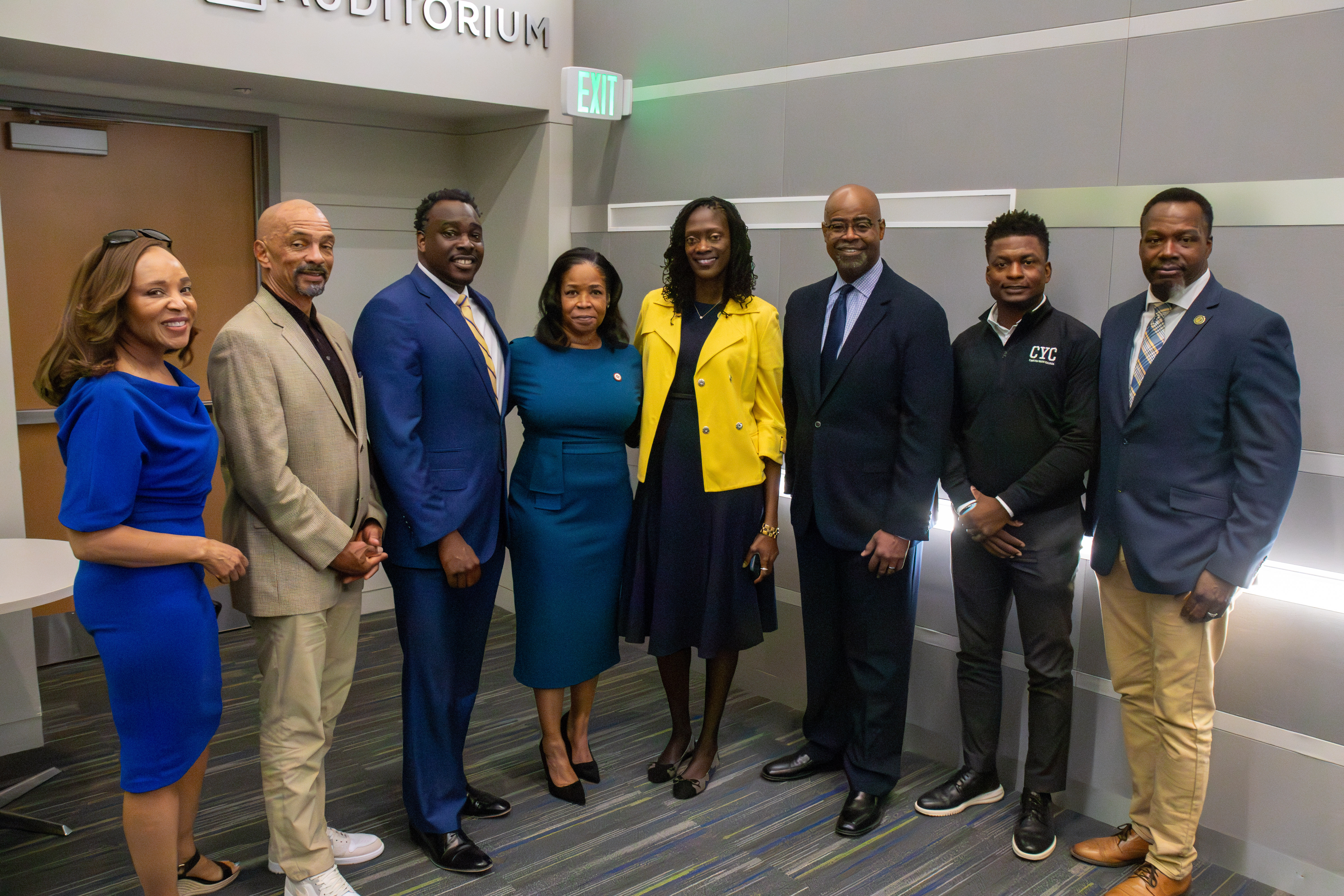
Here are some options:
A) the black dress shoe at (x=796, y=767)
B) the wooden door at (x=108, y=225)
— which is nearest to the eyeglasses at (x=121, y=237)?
the wooden door at (x=108, y=225)

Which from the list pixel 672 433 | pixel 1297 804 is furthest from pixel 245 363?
pixel 1297 804

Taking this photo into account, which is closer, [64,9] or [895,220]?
[64,9]

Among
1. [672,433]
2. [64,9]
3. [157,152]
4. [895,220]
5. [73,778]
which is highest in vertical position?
[64,9]

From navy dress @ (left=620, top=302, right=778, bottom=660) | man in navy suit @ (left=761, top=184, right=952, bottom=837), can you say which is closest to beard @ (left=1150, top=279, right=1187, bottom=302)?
man in navy suit @ (left=761, top=184, right=952, bottom=837)

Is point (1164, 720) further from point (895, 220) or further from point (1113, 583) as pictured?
point (895, 220)

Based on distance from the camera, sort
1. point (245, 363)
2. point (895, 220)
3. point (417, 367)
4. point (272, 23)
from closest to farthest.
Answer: point (245, 363) < point (417, 367) < point (895, 220) < point (272, 23)

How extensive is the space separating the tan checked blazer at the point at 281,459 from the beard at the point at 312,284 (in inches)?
2.7

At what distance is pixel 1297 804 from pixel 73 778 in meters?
4.01

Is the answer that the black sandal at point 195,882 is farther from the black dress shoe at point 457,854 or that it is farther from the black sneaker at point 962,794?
the black sneaker at point 962,794

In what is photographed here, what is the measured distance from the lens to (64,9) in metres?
3.56

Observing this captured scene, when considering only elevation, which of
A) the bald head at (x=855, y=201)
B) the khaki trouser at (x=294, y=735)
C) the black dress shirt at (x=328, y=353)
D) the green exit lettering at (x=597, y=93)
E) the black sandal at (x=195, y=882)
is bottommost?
the black sandal at (x=195, y=882)

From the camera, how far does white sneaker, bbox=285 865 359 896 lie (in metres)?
2.71

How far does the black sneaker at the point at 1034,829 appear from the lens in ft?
10.3

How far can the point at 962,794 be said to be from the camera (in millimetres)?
3412
